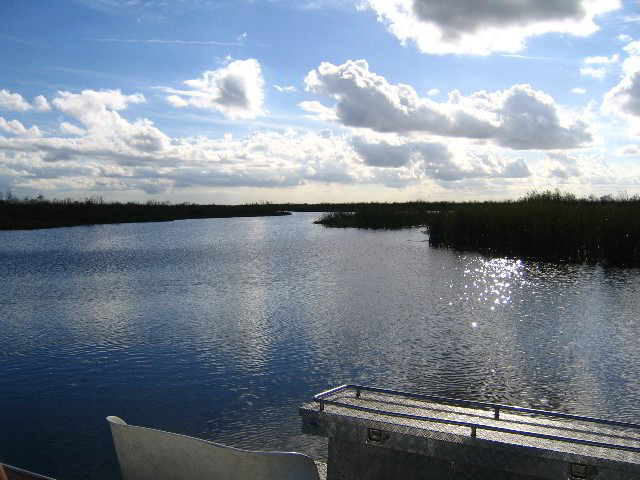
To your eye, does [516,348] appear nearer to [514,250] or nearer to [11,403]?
[11,403]

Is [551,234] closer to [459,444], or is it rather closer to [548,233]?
[548,233]

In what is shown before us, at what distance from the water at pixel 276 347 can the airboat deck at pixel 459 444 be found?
154 cm

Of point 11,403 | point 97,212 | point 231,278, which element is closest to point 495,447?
point 11,403

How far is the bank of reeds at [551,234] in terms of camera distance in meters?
18.9

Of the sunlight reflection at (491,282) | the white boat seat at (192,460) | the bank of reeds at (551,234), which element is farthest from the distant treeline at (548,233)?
the white boat seat at (192,460)

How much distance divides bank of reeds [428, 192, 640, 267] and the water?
87.1 inches

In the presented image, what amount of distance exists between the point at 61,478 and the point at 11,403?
209 centimetres

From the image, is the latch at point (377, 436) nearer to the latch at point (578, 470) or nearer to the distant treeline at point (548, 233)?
the latch at point (578, 470)

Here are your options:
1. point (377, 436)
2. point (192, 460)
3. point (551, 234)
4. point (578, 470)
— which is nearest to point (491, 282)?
point (551, 234)

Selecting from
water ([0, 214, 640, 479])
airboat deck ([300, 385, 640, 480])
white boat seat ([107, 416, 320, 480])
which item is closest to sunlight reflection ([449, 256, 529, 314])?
water ([0, 214, 640, 479])

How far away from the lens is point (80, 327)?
10.3 meters

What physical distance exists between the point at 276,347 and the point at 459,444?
5.55 meters

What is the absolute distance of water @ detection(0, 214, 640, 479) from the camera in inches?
230

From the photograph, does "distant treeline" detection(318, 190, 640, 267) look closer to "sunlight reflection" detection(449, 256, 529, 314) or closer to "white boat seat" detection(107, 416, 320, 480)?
"sunlight reflection" detection(449, 256, 529, 314)
